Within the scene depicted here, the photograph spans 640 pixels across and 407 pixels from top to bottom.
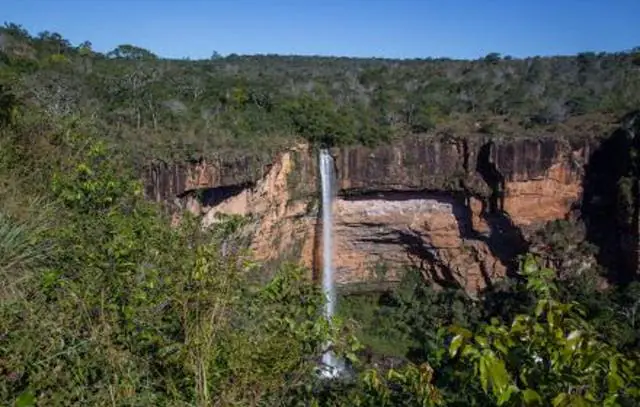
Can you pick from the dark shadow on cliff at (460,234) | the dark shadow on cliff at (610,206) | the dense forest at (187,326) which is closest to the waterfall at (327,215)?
the dark shadow on cliff at (460,234)

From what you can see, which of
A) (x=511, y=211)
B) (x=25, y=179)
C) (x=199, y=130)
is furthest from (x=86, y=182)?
A: (x=511, y=211)

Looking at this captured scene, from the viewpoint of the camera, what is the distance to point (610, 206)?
23562 millimetres

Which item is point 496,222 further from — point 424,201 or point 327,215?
point 327,215

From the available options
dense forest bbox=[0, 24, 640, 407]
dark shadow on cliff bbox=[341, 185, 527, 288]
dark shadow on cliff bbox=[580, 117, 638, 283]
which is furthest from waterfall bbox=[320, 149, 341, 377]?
dense forest bbox=[0, 24, 640, 407]

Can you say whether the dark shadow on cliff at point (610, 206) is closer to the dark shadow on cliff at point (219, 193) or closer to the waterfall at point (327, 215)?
the waterfall at point (327, 215)

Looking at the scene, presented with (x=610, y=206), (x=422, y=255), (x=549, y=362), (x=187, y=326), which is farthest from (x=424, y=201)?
(x=549, y=362)

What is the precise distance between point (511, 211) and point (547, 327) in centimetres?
2246

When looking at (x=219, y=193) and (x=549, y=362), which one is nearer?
(x=549, y=362)

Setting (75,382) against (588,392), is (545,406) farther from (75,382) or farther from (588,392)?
(75,382)

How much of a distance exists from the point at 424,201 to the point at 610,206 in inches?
268

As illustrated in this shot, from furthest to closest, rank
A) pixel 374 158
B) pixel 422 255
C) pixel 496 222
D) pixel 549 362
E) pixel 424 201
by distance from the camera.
Answer: pixel 422 255, pixel 424 201, pixel 496 222, pixel 374 158, pixel 549 362

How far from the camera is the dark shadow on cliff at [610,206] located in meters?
22.5

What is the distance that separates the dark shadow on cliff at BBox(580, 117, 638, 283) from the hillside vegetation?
1280 mm

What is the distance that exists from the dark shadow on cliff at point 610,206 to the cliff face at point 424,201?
1.83ft
